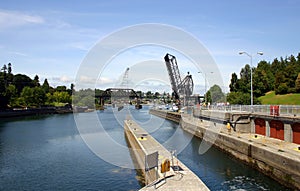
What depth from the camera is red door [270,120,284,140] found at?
74.4 feet

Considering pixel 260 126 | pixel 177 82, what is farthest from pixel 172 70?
pixel 260 126

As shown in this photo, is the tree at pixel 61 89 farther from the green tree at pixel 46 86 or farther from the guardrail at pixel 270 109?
the guardrail at pixel 270 109

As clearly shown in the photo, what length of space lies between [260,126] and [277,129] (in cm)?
312

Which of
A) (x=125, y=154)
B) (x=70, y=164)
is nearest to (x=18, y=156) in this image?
(x=70, y=164)

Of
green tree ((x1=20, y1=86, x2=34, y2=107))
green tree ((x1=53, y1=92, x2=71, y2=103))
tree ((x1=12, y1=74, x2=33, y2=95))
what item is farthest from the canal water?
tree ((x1=12, y1=74, x2=33, y2=95))

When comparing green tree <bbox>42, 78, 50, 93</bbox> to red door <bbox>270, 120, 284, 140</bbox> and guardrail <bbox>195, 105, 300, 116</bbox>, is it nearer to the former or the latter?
guardrail <bbox>195, 105, 300, 116</bbox>

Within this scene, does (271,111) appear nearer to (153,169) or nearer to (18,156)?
(153,169)

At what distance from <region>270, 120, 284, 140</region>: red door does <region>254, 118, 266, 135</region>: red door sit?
1358 mm

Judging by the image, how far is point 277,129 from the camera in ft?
76.7

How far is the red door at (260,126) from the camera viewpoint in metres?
25.7

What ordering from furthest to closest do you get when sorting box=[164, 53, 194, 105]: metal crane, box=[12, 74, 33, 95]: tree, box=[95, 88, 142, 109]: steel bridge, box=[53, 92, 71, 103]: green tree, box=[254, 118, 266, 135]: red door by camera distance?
box=[95, 88, 142, 109]: steel bridge → box=[53, 92, 71, 103]: green tree → box=[12, 74, 33, 95]: tree → box=[164, 53, 194, 105]: metal crane → box=[254, 118, 266, 135]: red door

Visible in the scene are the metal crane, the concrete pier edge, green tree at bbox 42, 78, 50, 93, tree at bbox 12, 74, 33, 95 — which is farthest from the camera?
green tree at bbox 42, 78, 50, 93

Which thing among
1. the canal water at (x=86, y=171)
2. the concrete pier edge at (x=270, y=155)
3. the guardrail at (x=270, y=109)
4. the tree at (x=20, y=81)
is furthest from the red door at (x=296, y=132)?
the tree at (x=20, y=81)

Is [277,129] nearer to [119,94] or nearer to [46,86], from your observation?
[46,86]
